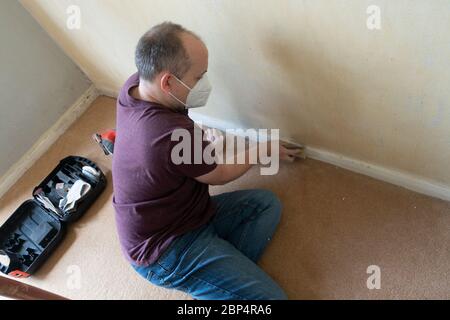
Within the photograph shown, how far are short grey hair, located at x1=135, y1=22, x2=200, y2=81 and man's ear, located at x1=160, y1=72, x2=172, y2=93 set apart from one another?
0.01 metres

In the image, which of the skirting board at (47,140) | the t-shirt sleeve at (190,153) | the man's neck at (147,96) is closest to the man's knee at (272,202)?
the t-shirt sleeve at (190,153)

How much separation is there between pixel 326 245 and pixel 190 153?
1.84 feet

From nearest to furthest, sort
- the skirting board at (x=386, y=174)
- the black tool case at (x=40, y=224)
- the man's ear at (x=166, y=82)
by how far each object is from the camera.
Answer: the man's ear at (x=166, y=82) → the skirting board at (x=386, y=174) → the black tool case at (x=40, y=224)

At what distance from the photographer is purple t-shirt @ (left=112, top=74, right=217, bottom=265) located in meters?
0.92

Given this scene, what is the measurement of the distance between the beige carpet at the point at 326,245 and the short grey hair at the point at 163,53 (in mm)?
647

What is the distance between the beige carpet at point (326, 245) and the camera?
3.54ft

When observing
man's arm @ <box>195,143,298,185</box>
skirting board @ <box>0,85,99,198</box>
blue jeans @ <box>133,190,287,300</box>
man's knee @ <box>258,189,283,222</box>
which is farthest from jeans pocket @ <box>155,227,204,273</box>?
skirting board @ <box>0,85,99,198</box>

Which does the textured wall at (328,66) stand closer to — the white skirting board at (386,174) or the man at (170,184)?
the white skirting board at (386,174)

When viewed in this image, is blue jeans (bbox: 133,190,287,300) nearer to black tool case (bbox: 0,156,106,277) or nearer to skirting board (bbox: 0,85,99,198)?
black tool case (bbox: 0,156,106,277)

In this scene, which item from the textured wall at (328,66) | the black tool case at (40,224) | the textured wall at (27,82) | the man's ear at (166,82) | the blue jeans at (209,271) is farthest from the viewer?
the textured wall at (27,82)

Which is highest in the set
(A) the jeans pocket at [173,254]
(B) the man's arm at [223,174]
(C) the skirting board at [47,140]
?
(C) the skirting board at [47,140]

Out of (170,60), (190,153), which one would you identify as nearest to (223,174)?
(190,153)

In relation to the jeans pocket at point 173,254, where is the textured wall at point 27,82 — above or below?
above

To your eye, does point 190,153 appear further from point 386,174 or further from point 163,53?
point 386,174
